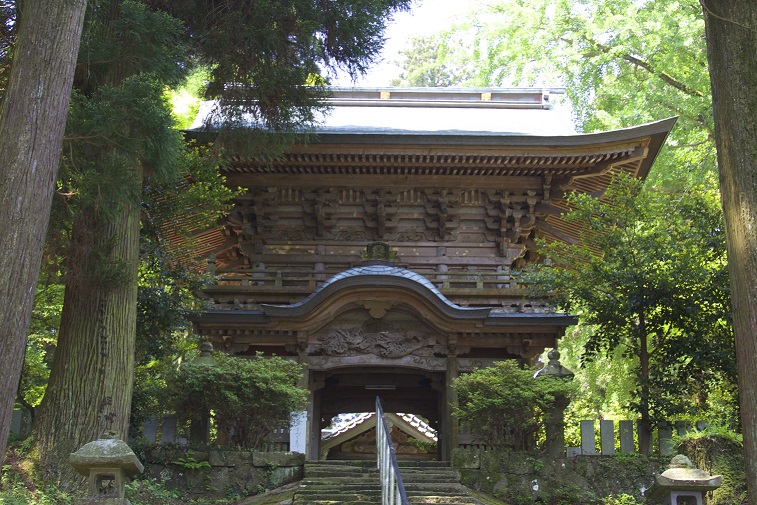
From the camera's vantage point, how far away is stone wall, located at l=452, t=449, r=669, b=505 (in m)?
10.6

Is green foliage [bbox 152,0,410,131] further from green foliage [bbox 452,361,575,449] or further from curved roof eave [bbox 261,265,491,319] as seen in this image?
green foliage [bbox 452,361,575,449]

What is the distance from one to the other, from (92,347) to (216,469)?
7.41 feet

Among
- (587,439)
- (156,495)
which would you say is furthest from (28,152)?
(587,439)

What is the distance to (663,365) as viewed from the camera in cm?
1197

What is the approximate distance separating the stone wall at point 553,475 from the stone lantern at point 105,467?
4.19m

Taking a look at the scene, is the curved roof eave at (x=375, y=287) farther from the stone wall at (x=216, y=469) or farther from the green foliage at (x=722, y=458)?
the green foliage at (x=722, y=458)

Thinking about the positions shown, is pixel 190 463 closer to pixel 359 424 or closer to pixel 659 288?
pixel 659 288

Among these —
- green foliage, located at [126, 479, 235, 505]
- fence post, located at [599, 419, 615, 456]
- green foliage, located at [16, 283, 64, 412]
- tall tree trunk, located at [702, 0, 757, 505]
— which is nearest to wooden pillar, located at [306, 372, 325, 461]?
green foliage, located at [126, 479, 235, 505]

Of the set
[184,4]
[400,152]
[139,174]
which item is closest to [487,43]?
[400,152]

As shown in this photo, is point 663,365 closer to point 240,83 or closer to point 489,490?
point 489,490

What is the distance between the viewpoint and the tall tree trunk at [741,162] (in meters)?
6.30

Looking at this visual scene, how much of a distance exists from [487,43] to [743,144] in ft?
62.7

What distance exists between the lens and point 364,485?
1010 centimetres

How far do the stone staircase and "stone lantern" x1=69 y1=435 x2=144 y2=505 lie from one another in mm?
2047
